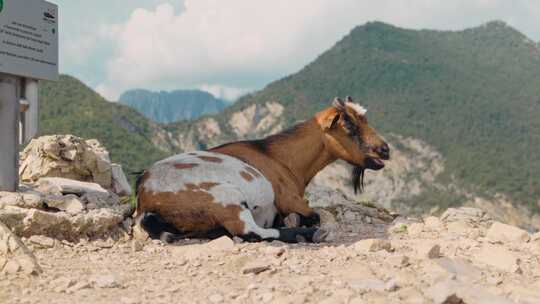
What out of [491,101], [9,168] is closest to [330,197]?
[9,168]

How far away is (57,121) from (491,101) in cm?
8897

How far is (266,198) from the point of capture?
7172 mm

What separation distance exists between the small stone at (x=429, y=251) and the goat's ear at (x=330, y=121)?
301 cm

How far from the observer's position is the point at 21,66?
7629 mm

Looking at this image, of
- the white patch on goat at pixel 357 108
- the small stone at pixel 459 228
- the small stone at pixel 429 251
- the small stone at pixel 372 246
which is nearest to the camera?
the small stone at pixel 429 251

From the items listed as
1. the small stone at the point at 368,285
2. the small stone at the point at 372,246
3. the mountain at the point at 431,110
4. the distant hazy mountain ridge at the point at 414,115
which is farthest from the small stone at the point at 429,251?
the mountain at the point at 431,110

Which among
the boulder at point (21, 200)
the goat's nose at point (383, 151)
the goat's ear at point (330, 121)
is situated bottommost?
the boulder at point (21, 200)

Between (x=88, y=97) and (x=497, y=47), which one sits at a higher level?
(x=497, y=47)

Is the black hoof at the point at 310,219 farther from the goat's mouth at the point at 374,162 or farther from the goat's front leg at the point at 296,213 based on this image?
the goat's mouth at the point at 374,162

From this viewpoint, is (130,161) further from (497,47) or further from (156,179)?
(497,47)

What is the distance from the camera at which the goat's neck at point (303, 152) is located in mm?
8430

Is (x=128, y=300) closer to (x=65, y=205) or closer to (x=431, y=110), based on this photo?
(x=65, y=205)

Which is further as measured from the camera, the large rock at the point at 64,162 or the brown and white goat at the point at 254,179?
the large rock at the point at 64,162

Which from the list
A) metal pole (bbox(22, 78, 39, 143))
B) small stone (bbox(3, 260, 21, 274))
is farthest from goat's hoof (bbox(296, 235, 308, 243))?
metal pole (bbox(22, 78, 39, 143))
